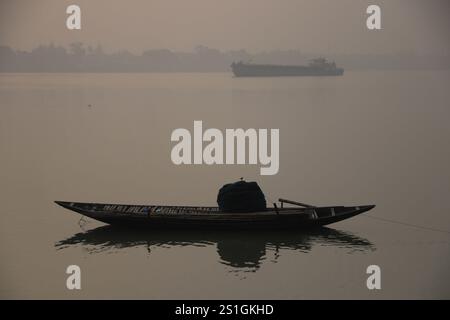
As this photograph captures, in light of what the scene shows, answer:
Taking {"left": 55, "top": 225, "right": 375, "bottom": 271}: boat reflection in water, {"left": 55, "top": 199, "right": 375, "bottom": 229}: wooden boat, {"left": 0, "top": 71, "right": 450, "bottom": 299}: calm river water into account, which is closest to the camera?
{"left": 0, "top": 71, "right": 450, "bottom": 299}: calm river water

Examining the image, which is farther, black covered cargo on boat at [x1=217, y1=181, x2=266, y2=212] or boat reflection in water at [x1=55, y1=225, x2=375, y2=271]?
black covered cargo on boat at [x1=217, y1=181, x2=266, y2=212]

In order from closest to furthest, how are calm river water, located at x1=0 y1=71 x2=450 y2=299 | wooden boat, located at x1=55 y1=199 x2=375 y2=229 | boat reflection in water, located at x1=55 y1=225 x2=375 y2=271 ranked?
calm river water, located at x1=0 y1=71 x2=450 y2=299, boat reflection in water, located at x1=55 y1=225 x2=375 y2=271, wooden boat, located at x1=55 y1=199 x2=375 y2=229

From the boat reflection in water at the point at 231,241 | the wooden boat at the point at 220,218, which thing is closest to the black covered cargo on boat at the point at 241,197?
the wooden boat at the point at 220,218

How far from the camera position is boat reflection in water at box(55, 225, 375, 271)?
8258 millimetres

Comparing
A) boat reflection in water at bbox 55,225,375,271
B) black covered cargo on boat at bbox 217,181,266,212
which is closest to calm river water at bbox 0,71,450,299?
boat reflection in water at bbox 55,225,375,271

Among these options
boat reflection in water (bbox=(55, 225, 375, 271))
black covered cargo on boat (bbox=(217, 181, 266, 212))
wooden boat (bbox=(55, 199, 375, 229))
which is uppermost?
black covered cargo on boat (bbox=(217, 181, 266, 212))

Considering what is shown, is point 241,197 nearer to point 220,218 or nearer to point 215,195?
point 220,218

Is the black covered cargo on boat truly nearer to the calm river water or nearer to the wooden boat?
the wooden boat

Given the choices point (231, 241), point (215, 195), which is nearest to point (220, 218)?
point (231, 241)

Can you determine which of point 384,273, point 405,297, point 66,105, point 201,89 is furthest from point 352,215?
point 201,89

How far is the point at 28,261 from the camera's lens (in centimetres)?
796

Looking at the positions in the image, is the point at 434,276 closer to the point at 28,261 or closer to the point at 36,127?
the point at 28,261

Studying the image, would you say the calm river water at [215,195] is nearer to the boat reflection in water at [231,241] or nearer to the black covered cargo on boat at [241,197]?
the boat reflection in water at [231,241]

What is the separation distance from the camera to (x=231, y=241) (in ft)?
27.9
